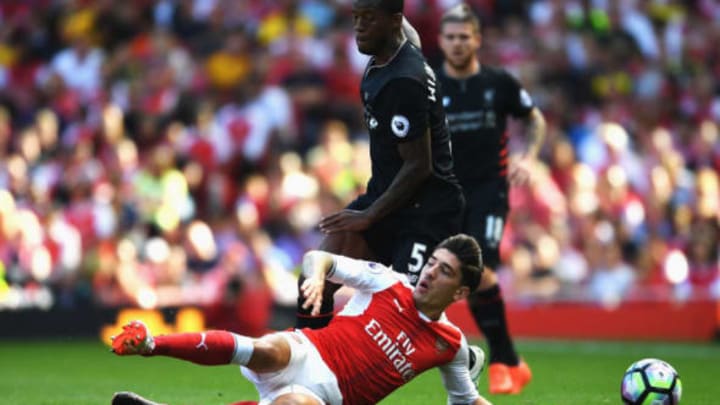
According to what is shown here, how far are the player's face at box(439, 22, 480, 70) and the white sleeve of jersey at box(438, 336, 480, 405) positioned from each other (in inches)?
133

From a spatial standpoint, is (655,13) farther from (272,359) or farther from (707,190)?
(272,359)

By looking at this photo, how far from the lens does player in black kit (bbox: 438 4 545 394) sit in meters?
10.1

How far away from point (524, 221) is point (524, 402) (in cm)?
903

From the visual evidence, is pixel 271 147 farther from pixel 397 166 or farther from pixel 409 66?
pixel 409 66

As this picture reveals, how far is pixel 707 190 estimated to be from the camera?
18.0m

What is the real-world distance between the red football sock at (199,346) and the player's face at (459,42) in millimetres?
4073

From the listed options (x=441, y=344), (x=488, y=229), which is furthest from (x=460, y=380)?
(x=488, y=229)

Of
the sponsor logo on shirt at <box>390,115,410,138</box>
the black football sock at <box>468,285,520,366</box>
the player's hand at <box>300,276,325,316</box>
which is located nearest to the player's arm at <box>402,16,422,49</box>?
the sponsor logo on shirt at <box>390,115,410,138</box>

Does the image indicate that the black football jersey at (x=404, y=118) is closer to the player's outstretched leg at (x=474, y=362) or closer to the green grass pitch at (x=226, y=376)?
the player's outstretched leg at (x=474, y=362)

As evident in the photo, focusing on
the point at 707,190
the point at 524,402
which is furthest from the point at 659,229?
the point at 524,402

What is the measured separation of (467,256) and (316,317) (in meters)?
1.17

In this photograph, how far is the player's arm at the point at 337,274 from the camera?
6.78 m

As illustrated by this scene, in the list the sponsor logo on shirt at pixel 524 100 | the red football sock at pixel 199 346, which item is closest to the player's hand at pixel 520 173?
the sponsor logo on shirt at pixel 524 100

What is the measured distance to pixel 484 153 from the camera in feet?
33.9
